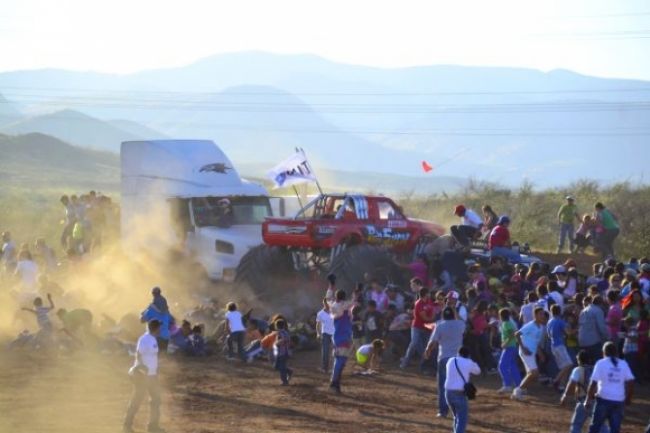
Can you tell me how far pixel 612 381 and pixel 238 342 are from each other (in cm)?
912

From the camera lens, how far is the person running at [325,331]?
18917mm

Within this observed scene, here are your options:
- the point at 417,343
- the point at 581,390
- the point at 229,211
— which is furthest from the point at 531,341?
the point at 229,211

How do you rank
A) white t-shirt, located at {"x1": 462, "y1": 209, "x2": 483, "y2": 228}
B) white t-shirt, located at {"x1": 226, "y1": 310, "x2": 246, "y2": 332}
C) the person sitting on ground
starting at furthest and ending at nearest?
white t-shirt, located at {"x1": 462, "y1": 209, "x2": 483, "y2": 228} → the person sitting on ground → white t-shirt, located at {"x1": 226, "y1": 310, "x2": 246, "y2": 332}

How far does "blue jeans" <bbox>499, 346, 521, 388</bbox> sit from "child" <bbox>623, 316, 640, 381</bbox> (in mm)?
1783

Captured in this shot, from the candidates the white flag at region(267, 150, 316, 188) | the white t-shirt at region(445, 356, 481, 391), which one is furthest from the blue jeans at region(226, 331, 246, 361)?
the white t-shirt at region(445, 356, 481, 391)

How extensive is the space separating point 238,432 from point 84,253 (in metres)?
17.1

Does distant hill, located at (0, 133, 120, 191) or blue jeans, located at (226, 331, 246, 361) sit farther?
distant hill, located at (0, 133, 120, 191)

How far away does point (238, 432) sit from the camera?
1505cm

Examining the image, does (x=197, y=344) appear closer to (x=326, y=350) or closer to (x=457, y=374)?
(x=326, y=350)

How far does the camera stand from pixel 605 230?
27.6m

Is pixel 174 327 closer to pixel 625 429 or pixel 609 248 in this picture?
pixel 625 429

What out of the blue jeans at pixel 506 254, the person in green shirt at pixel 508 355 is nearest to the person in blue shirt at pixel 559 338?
the person in green shirt at pixel 508 355

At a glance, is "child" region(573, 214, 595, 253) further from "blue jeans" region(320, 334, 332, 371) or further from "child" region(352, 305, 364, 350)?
"blue jeans" region(320, 334, 332, 371)

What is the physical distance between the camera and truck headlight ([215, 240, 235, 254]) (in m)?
27.1
